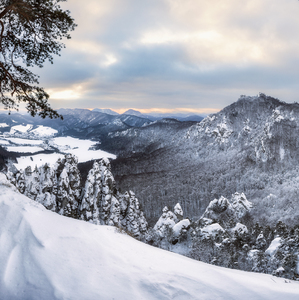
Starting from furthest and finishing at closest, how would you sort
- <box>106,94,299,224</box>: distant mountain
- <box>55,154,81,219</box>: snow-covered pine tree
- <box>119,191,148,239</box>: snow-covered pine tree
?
<box>106,94,299,224</box>: distant mountain → <box>119,191,148,239</box>: snow-covered pine tree → <box>55,154,81,219</box>: snow-covered pine tree

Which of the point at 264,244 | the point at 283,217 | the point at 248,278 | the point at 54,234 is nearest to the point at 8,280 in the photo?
the point at 54,234

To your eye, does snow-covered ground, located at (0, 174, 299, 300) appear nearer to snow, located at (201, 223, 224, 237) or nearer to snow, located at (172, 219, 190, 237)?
snow, located at (201, 223, 224, 237)

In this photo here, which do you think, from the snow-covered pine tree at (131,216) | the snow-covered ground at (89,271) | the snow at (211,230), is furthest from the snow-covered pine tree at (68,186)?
the snow-covered ground at (89,271)

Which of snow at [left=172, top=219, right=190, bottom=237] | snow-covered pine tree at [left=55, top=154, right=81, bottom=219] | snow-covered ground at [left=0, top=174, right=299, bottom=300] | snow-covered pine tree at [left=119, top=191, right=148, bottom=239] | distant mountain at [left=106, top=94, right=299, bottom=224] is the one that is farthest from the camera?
distant mountain at [left=106, top=94, right=299, bottom=224]

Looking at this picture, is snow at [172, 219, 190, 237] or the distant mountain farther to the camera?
the distant mountain

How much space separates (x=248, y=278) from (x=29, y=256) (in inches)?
338

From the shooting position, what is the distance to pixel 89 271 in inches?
274

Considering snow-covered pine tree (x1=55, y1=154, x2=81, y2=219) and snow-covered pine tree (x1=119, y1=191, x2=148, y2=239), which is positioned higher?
snow-covered pine tree (x1=55, y1=154, x2=81, y2=219)

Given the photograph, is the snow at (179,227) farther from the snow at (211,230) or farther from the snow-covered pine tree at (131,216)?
the snow-covered pine tree at (131,216)

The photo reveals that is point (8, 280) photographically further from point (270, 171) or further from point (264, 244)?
point (270, 171)

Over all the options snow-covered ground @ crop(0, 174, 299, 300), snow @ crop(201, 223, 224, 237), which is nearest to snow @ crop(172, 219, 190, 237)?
snow @ crop(201, 223, 224, 237)

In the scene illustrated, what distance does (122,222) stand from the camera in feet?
153

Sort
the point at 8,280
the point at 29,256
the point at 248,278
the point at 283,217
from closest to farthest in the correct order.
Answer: the point at 8,280
the point at 29,256
the point at 248,278
the point at 283,217

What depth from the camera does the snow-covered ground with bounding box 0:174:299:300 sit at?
619cm
